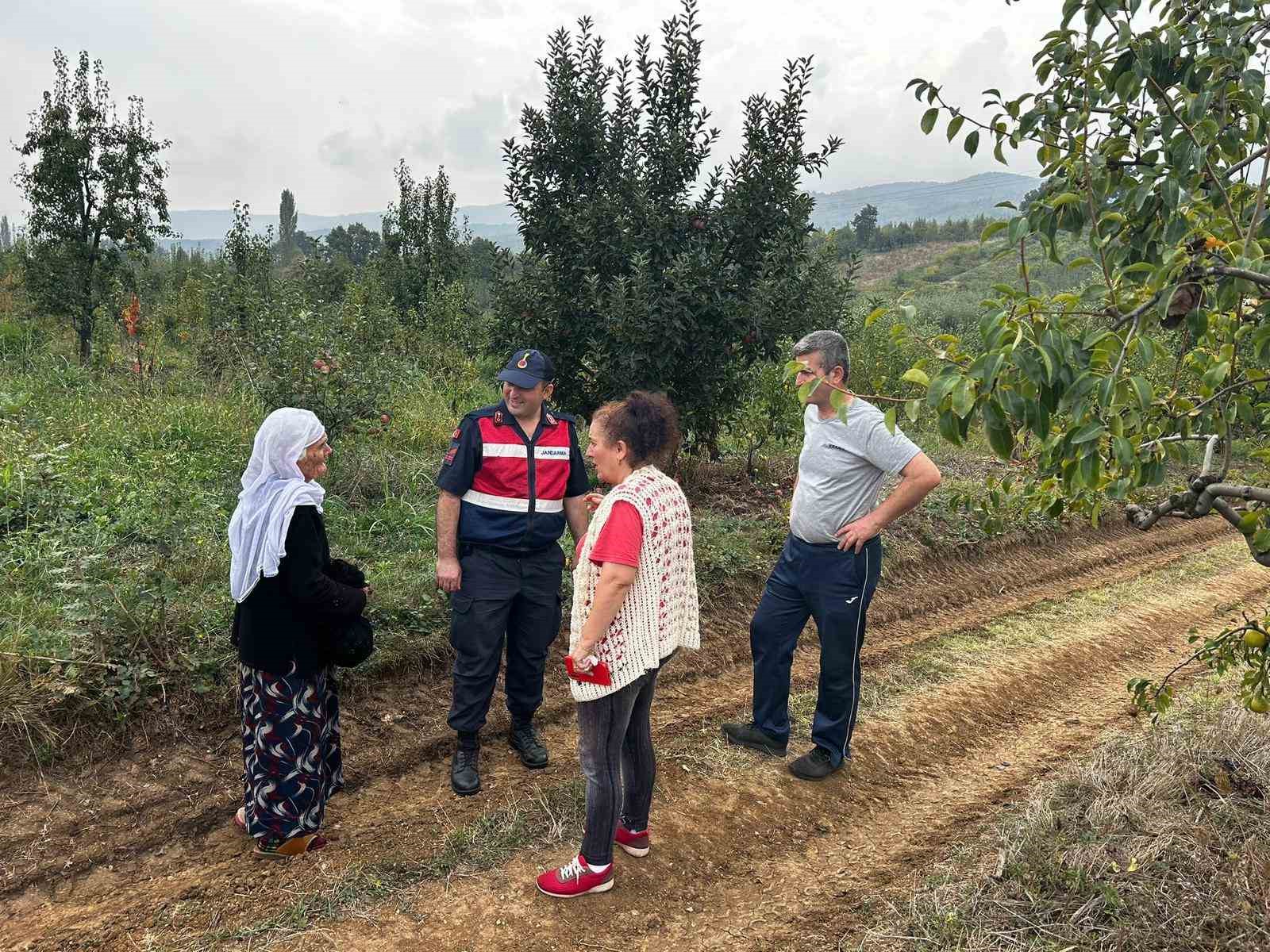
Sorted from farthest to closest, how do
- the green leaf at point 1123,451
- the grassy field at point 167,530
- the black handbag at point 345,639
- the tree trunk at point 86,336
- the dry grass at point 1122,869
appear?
1. the tree trunk at point 86,336
2. the grassy field at point 167,530
3. the black handbag at point 345,639
4. the dry grass at point 1122,869
5. the green leaf at point 1123,451

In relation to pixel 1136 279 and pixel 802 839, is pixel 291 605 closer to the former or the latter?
pixel 802 839

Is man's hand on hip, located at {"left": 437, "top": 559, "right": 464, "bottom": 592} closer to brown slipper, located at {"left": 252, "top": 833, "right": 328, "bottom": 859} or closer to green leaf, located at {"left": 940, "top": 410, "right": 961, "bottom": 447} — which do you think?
brown slipper, located at {"left": 252, "top": 833, "right": 328, "bottom": 859}

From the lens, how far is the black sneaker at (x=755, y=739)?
14.2ft

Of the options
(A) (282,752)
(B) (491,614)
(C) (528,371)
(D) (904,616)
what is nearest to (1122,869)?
(B) (491,614)

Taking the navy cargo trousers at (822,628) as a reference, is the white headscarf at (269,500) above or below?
above

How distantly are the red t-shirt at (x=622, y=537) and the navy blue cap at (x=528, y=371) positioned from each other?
1.01 m

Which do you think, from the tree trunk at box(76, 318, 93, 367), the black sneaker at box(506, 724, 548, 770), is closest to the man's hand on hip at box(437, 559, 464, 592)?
the black sneaker at box(506, 724, 548, 770)

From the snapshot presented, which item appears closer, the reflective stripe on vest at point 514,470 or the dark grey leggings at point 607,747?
the dark grey leggings at point 607,747

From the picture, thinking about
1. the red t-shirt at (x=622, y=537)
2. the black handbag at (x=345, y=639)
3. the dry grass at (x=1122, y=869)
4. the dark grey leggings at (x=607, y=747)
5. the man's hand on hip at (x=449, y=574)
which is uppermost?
the red t-shirt at (x=622, y=537)

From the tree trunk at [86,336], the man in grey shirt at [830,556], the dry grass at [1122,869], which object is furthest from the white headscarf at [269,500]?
the tree trunk at [86,336]

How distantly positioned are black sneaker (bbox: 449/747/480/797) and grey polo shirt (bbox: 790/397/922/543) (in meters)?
1.90

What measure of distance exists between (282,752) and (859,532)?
8.52 ft

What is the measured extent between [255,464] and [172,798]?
1.67 meters

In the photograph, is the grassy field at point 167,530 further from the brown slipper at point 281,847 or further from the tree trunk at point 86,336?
the brown slipper at point 281,847
